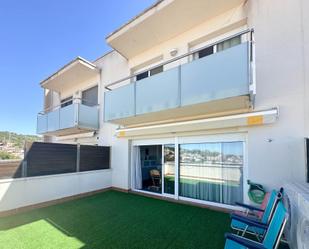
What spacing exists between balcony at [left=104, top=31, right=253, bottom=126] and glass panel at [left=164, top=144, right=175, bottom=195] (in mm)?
1763

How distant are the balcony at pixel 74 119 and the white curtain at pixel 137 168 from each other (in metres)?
3.86

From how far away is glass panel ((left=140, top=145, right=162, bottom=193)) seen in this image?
11083 mm

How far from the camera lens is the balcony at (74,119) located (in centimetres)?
1201

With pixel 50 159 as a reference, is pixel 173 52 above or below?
above

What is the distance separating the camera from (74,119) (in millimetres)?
11922

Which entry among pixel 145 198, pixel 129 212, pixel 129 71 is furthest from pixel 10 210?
pixel 129 71

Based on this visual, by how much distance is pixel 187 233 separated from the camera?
214 inches

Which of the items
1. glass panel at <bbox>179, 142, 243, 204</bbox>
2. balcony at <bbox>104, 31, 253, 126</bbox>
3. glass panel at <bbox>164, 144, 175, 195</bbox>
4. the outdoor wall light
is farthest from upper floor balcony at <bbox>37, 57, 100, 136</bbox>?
glass panel at <bbox>179, 142, 243, 204</bbox>

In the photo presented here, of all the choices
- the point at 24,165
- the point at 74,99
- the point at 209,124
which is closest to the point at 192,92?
the point at 209,124

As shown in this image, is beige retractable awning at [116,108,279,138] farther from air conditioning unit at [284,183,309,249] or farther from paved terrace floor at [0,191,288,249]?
paved terrace floor at [0,191,288,249]

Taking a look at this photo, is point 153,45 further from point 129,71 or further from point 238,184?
point 238,184

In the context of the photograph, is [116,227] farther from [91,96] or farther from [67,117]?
[91,96]

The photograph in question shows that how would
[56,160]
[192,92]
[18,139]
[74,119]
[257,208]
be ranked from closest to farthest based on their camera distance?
[257,208], [192,92], [56,160], [74,119], [18,139]

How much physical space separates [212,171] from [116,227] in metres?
4.78
